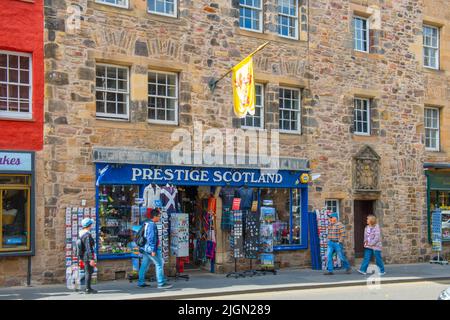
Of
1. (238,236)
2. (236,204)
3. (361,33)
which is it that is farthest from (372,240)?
(361,33)

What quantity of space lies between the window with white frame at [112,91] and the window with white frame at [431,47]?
12.9 m

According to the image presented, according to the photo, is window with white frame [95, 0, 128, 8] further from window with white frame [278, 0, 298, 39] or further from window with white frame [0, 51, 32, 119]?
window with white frame [278, 0, 298, 39]

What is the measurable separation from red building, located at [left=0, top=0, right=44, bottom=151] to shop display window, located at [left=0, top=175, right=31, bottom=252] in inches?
32.2

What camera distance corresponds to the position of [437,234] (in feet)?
73.9

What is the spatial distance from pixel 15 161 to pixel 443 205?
16414 mm

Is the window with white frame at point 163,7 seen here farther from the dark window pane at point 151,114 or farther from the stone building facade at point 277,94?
the dark window pane at point 151,114

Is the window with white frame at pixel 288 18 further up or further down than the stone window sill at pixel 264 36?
further up

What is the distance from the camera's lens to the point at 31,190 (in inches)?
575

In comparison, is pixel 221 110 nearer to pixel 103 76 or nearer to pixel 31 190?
pixel 103 76

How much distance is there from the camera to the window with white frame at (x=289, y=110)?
1956 cm

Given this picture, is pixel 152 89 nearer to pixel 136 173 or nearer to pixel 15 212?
pixel 136 173

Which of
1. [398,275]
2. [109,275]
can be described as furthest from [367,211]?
[109,275]

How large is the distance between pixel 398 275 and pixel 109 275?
8.38m

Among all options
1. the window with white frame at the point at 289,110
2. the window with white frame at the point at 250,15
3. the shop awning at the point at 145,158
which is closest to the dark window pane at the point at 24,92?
the shop awning at the point at 145,158
